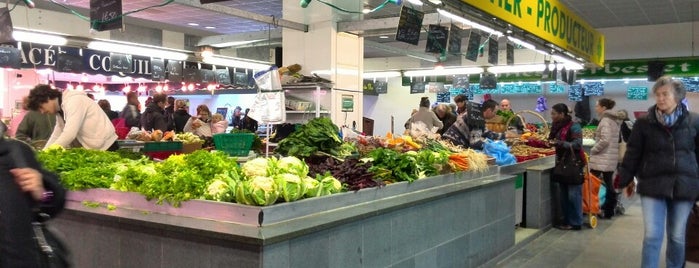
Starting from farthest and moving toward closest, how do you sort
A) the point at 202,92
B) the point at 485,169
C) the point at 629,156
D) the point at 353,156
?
the point at 202,92 → the point at 485,169 → the point at 353,156 → the point at 629,156

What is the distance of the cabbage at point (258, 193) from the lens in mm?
3307

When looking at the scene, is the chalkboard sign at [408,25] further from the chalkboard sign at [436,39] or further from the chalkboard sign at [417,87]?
the chalkboard sign at [417,87]

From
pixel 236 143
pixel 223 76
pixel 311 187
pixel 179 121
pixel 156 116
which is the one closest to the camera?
pixel 311 187

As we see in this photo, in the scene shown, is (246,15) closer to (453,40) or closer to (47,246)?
(453,40)

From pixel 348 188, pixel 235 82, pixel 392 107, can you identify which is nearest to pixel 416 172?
pixel 348 188

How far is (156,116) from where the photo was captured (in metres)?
9.65

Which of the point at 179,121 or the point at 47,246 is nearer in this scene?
the point at 47,246

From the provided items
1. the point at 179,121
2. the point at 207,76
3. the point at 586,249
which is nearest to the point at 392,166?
the point at 586,249

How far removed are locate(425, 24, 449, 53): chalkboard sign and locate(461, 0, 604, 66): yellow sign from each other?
4.99ft

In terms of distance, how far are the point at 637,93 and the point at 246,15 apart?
47.7ft

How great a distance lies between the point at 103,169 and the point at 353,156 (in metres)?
2.01

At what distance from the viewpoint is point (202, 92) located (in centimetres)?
1973

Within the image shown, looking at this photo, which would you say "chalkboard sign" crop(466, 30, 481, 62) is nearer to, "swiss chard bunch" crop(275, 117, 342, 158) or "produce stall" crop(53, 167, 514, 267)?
"produce stall" crop(53, 167, 514, 267)

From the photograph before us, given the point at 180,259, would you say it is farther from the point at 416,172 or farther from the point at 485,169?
the point at 485,169
